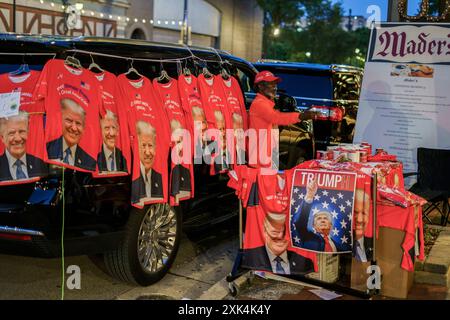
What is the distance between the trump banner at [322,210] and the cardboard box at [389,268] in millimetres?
390

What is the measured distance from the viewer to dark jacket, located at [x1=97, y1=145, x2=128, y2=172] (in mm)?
4938

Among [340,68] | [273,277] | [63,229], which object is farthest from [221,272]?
[340,68]

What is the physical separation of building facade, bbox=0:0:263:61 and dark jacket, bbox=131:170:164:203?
16.0 m

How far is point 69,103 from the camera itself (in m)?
4.78

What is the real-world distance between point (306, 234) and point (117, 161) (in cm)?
163

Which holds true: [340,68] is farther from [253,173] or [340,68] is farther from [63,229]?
[63,229]

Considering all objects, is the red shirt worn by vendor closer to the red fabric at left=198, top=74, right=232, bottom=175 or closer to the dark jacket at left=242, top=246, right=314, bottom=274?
the red fabric at left=198, top=74, right=232, bottom=175

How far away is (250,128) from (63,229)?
8.12 ft

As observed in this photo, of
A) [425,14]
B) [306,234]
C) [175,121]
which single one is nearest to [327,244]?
[306,234]

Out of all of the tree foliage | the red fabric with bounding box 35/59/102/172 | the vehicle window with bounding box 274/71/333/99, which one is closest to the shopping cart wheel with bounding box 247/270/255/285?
the red fabric with bounding box 35/59/102/172

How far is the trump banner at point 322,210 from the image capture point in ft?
16.6

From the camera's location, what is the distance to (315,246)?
518 cm

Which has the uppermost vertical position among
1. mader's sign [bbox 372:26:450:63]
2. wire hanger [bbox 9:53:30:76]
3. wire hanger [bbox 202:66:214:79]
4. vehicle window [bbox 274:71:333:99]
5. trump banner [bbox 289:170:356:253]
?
mader's sign [bbox 372:26:450:63]

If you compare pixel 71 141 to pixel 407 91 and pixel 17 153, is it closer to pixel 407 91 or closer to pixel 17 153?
pixel 17 153
